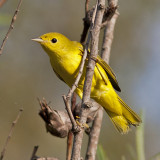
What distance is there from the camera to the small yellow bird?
12.9 feet

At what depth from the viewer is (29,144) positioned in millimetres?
7074

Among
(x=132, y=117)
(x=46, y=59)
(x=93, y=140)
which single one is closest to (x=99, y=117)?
(x=93, y=140)

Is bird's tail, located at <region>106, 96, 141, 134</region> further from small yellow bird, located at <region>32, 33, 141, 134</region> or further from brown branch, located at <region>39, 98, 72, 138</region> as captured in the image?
brown branch, located at <region>39, 98, 72, 138</region>

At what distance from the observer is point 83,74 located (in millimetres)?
3973

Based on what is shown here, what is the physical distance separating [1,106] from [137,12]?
12.2 ft

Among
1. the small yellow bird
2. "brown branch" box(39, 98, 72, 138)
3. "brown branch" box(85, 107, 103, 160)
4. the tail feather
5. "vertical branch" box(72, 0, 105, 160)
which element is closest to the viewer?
"vertical branch" box(72, 0, 105, 160)

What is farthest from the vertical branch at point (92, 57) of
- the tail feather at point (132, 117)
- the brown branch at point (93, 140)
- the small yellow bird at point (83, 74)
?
the tail feather at point (132, 117)

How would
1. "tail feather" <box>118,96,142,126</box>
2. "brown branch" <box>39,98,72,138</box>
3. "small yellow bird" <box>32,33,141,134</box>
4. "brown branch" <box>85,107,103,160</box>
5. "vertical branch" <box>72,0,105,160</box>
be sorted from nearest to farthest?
"vertical branch" <box>72,0,105,160</box> < "brown branch" <box>85,107,103,160</box> < "brown branch" <box>39,98,72,138</box> < "small yellow bird" <box>32,33,141,134</box> < "tail feather" <box>118,96,142,126</box>

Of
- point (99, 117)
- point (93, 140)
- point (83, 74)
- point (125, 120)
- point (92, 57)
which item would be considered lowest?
point (93, 140)

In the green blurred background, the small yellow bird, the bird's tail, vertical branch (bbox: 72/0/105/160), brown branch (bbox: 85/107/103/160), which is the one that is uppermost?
the green blurred background

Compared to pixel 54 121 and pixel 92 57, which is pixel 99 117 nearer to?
pixel 54 121

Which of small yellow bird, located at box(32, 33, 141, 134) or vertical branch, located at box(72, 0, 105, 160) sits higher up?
small yellow bird, located at box(32, 33, 141, 134)

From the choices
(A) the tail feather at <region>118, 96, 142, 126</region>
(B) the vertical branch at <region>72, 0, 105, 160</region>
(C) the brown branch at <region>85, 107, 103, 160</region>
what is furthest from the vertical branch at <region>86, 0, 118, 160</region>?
(A) the tail feather at <region>118, 96, 142, 126</region>

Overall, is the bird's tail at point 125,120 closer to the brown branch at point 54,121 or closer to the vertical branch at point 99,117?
the vertical branch at point 99,117
